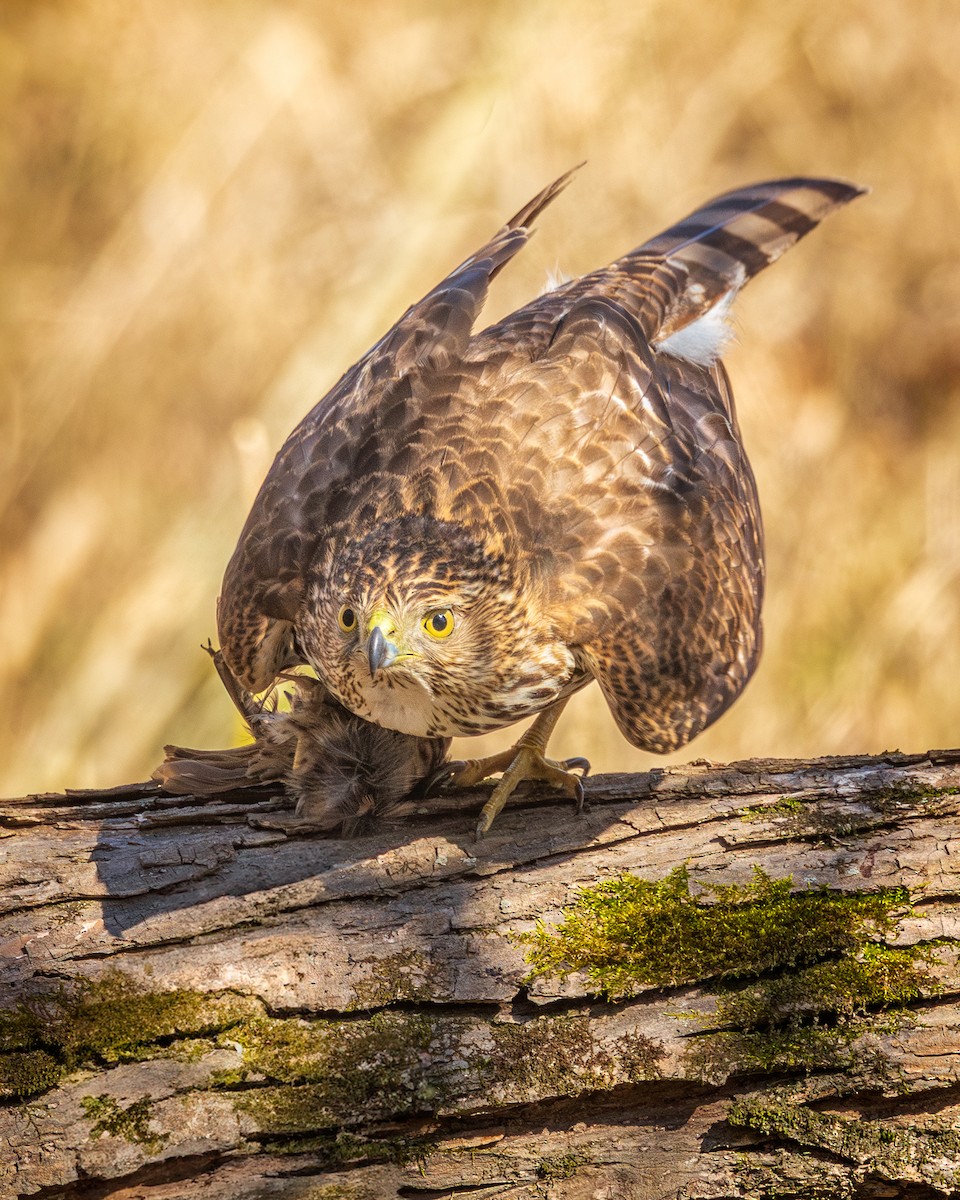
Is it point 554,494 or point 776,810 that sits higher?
point 554,494

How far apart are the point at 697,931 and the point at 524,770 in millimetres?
827

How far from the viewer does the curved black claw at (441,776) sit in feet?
11.7

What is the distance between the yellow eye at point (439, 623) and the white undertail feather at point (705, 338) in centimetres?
145

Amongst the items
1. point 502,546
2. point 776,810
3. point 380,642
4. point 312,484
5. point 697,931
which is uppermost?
point 312,484

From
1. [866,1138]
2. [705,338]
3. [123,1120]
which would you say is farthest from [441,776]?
[705,338]

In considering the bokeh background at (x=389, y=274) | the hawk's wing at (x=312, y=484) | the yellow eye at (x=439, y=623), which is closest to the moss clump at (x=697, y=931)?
the yellow eye at (x=439, y=623)

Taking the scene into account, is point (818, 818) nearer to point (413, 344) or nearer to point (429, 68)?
point (413, 344)

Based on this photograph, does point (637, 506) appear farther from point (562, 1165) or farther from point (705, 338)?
point (562, 1165)

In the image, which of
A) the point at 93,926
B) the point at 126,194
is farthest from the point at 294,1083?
the point at 126,194

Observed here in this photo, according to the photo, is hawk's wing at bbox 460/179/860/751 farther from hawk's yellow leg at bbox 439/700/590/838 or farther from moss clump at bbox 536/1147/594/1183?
moss clump at bbox 536/1147/594/1183

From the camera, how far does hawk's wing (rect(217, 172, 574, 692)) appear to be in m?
3.53

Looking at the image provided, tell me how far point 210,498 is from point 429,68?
2532 mm

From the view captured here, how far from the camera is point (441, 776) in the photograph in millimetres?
3604

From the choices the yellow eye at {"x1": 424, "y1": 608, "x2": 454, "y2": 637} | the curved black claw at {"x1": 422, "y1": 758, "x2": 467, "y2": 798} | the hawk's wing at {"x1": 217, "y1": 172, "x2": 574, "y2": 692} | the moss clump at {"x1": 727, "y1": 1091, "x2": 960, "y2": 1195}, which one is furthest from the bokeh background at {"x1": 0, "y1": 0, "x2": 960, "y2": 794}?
the moss clump at {"x1": 727, "y1": 1091, "x2": 960, "y2": 1195}
